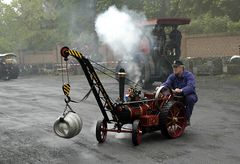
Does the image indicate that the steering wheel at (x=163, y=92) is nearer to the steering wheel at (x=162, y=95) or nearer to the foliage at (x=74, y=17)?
the steering wheel at (x=162, y=95)

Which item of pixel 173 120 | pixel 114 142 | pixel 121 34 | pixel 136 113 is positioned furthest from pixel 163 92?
pixel 121 34

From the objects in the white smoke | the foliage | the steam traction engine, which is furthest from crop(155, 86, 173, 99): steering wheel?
the foliage

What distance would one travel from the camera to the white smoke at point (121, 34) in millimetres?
12398

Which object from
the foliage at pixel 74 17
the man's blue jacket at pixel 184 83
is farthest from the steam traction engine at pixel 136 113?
the foliage at pixel 74 17

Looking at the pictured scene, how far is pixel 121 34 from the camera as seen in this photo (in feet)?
43.0

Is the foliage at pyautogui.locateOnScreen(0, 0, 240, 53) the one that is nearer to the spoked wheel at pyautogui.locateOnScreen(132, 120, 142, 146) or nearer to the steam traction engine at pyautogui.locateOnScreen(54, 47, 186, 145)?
the steam traction engine at pyautogui.locateOnScreen(54, 47, 186, 145)

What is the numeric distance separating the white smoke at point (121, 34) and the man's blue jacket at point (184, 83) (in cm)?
452

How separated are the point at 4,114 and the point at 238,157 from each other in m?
6.63

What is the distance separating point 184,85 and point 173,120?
0.81 metres

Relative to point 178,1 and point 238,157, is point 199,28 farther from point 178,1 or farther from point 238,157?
point 238,157

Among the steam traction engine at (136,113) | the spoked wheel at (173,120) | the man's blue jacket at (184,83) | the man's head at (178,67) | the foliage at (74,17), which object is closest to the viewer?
the steam traction engine at (136,113)

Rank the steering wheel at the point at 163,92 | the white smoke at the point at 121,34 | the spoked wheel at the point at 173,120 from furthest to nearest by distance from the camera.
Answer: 1. the white smoke at the point at 121,34
2. the steering wheel at the point at 163,92
3. the spoked wheel at the point at 173,120

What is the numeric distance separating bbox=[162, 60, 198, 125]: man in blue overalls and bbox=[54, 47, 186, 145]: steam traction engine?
0.17 m

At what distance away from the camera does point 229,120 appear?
8828 millimetres
